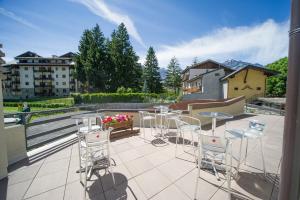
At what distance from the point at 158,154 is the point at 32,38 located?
9.40 meters

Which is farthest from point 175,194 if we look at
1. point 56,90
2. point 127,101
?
point 56,90

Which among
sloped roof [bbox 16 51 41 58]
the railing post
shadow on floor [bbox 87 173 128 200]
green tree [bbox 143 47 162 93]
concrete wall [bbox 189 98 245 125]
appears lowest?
shadow on floor [bbox 87 173 128 200]

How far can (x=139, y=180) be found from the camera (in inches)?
102

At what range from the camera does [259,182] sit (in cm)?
251

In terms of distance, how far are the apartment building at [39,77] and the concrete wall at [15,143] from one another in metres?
45.7

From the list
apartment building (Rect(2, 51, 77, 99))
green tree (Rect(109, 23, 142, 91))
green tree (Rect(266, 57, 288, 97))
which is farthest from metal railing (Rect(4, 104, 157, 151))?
apartment building (Rect(2, 51, 77, 99))

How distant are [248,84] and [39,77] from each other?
53.6 metres

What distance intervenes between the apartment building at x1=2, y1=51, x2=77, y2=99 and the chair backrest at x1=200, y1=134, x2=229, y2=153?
4850cm

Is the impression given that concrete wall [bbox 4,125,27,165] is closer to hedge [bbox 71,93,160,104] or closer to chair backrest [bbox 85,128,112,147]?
chair backrest [bbox 85,128,112,147]

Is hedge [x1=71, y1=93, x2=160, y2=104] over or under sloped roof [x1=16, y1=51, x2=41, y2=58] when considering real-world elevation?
under

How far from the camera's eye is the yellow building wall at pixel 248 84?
17016 millimetres

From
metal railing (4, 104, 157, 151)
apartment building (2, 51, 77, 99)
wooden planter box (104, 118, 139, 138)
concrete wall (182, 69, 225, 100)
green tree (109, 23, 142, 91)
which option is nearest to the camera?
metal railing (4, 104, 157, 151)

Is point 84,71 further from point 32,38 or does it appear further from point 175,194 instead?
point 175,194

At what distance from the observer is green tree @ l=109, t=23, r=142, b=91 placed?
3064 centimetres
